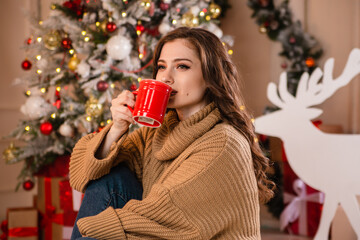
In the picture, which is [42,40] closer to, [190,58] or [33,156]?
[33,156]

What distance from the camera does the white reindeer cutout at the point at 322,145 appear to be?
92.9 inches

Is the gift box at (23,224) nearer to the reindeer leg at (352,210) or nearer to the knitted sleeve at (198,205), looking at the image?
the knitted sleeve at (198,205)

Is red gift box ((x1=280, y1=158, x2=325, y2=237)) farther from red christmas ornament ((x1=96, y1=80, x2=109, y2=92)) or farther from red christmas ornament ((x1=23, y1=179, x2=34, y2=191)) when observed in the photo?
red christmas ornament ((x1=23, y1=179, x2=34, y2=191))

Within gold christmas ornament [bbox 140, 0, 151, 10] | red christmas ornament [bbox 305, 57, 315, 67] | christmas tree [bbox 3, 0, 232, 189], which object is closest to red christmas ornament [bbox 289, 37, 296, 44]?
red christmas ornament [bbox 305, 57, 315, 67]

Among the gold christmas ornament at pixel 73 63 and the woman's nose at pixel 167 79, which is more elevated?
the gold christmas ornament at pixel 73 63

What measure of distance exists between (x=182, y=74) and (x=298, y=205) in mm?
1881

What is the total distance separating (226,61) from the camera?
158cm

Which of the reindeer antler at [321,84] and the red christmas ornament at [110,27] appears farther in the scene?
the red christmas ornament at [110,27]

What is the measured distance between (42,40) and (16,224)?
3.87 feet

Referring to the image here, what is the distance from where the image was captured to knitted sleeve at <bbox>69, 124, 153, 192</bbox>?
1.49 meters

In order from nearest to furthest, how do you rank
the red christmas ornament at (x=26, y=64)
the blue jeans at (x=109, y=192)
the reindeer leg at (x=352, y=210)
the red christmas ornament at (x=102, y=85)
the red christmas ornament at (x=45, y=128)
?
1. the blue jeans at (x=109, y=192)
2. the reindeer leg at (x=352, y=210)
3. the red christmas ornament at (x=102, y=85)
4. the red christmas ornament at (x=45, y=128)
5. the red christmas ornament at (x=26, y=64)

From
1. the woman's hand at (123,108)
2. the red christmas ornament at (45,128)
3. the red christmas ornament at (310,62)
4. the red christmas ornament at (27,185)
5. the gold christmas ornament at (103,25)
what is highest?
the gold christmas ornament at (103,25)

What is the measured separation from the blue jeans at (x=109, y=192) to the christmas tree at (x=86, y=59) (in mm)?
1062

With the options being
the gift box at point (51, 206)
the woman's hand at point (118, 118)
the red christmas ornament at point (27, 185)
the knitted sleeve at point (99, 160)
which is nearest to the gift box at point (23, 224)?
the gift box at point (51, 206)
